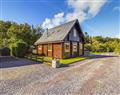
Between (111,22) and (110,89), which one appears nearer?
Answer: (110,89)

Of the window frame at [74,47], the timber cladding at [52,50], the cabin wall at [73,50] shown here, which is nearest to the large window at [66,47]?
the cabin wall at [73,50]

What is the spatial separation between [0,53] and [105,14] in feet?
63.8

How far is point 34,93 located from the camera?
19.9ft

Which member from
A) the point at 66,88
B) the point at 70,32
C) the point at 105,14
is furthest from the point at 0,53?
the point at 66,88

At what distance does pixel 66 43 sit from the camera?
21.0m

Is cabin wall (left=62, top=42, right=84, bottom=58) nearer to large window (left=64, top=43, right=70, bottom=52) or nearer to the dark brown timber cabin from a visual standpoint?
the dark brown timber cabin

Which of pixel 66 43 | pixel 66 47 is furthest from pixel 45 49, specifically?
pixel 66 43

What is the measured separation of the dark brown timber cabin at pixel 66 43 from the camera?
20497 mm

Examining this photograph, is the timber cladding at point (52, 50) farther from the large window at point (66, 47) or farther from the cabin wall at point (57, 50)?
the large window at point (66, 47)

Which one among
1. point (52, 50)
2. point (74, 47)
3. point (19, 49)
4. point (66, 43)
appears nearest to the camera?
point (66, 43)

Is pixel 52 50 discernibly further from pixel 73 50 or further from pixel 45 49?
pixel 73 50

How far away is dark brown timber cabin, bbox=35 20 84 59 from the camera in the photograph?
20.5 metres

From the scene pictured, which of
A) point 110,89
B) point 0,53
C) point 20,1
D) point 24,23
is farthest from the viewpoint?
point 24,23

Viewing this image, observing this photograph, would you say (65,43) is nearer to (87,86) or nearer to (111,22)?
(111,22)
